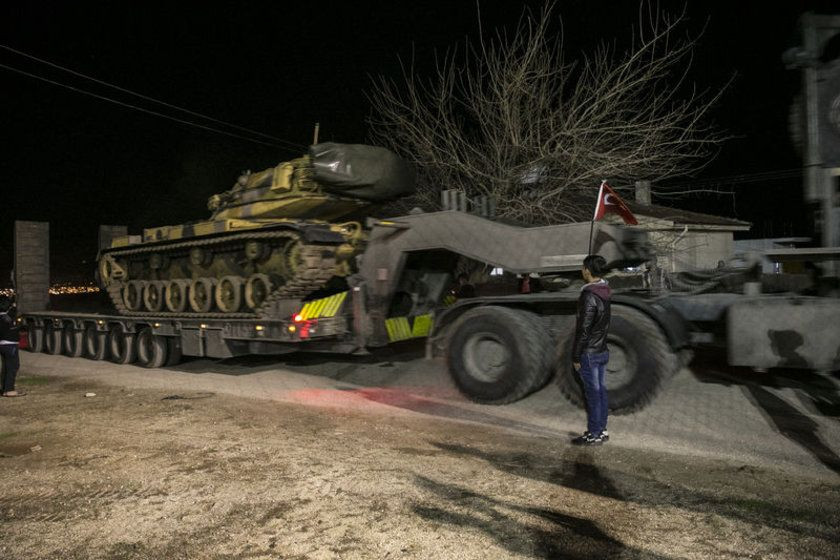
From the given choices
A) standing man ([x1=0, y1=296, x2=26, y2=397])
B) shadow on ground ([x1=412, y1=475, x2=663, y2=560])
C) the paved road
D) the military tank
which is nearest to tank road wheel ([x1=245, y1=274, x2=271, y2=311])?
the military tank

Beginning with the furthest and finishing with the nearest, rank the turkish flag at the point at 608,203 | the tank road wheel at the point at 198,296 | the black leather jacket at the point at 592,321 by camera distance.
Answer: the tank road wheel at the point at 198,296 < the turkish flag at the point at 608,203 < the black leather jacket at the point at 592,321

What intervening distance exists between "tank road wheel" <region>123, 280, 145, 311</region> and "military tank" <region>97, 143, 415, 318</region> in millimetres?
743

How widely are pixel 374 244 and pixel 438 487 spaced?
5.11m

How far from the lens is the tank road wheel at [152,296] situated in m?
12.6

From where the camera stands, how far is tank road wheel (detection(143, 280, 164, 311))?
41.4ft

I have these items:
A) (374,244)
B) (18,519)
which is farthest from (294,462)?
(374,244)

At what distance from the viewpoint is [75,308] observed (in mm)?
16328

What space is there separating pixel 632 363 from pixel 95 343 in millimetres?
11766

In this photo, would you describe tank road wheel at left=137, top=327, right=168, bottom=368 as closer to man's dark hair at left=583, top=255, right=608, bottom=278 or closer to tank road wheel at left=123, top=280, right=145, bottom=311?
A: tank road wheel at left=123, top=280, right=145, bottom=311

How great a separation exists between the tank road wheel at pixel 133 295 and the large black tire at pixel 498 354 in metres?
7.88

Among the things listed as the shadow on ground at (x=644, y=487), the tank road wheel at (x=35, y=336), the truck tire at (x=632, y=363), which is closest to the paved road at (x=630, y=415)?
the truck tire at (x=632, y=363)

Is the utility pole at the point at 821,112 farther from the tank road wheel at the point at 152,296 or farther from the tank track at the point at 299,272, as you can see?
the tank road wheel at the point at 152,296

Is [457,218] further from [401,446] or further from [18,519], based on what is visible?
[18,519]

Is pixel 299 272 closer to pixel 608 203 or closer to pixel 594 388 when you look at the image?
pixel 608 203
